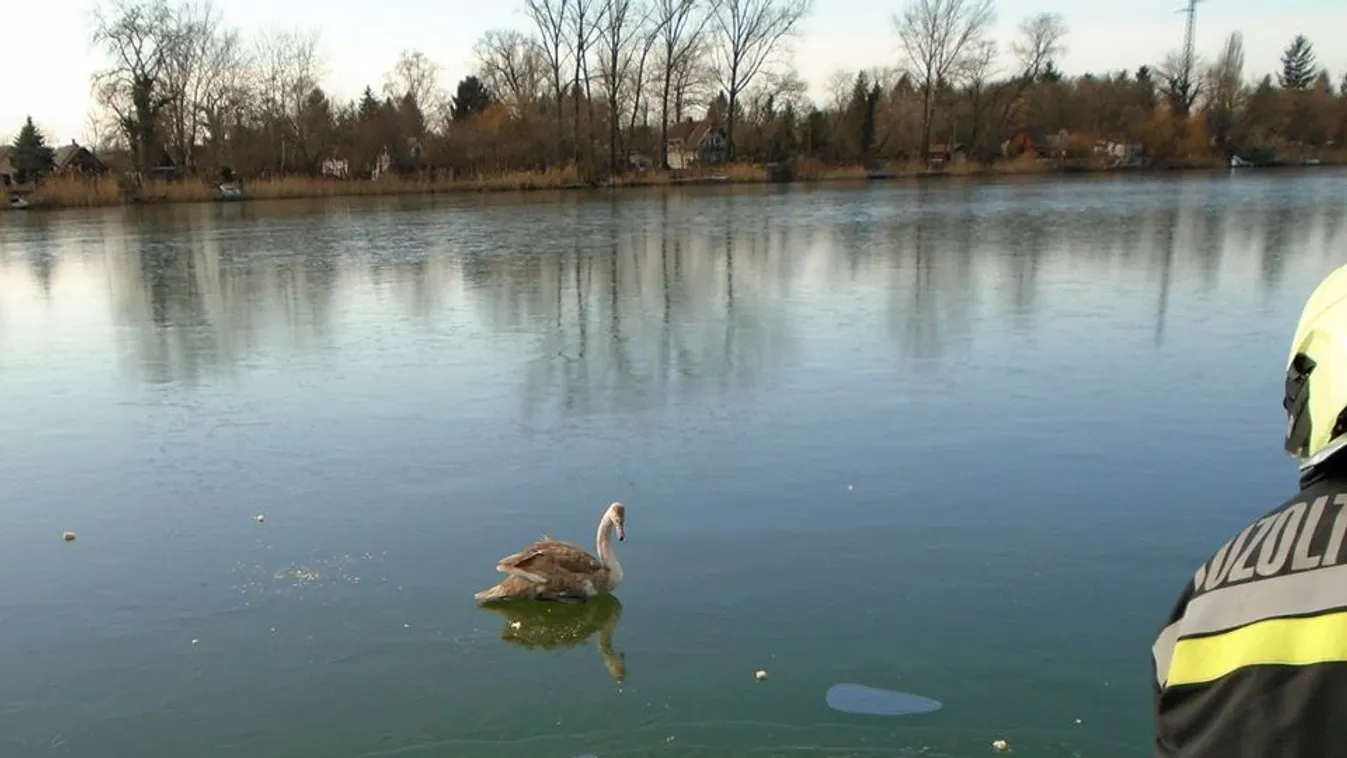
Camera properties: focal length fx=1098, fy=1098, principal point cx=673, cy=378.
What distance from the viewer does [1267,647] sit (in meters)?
1.07

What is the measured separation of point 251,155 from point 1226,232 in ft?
135

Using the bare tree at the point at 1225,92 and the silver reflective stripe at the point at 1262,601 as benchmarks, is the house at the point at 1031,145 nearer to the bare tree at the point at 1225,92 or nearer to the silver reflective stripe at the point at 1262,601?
the bare tree at the point at 1225,92

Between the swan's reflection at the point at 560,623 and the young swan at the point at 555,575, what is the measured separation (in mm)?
41

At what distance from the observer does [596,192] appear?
4422 cm

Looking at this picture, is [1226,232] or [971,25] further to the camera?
[971,25]

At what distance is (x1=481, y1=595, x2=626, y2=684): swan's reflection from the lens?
15.3 feet

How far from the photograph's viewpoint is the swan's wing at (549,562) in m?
4.91

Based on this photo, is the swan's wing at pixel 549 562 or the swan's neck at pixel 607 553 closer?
the swan's wing at pixel 549 562

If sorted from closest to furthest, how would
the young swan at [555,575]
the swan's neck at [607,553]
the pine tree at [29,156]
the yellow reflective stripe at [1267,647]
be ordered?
1. the yellow reflective stripe at [1267,647]
2. the young swan at [555,575]
3. the swan's neck at [607,553]
4. the pine tree at [29,156]

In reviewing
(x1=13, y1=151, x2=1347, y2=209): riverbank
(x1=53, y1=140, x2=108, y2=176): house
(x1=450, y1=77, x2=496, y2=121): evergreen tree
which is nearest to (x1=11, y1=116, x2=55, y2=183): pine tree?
(x1=53, y1=140, x2=108, y2=176): house

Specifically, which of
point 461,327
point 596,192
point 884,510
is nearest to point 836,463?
point 884,510

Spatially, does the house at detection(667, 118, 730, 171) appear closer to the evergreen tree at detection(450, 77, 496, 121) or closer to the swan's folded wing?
the evergreen tree at detection(450, 77, 496, 121)

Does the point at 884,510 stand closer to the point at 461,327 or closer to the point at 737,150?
the point at 461,327

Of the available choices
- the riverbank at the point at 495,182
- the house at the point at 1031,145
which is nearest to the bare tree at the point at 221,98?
the riverbank at the point at 495,182
